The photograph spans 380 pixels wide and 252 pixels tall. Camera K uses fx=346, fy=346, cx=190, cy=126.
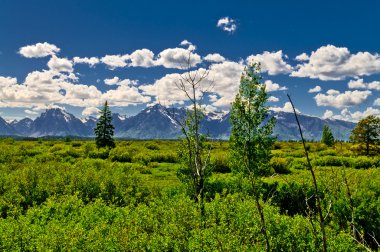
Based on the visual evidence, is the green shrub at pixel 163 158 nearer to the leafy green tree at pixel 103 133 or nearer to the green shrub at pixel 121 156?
the green shrub at pixel 121 156

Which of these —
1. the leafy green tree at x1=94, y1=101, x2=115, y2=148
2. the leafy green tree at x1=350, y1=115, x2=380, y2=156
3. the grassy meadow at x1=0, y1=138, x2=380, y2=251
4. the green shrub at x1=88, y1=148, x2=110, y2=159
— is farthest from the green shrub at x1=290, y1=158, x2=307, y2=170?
the leafy green tree at x1=94, y1=101, x2=115, y2=148

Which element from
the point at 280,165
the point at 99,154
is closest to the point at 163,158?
the point at 99,154

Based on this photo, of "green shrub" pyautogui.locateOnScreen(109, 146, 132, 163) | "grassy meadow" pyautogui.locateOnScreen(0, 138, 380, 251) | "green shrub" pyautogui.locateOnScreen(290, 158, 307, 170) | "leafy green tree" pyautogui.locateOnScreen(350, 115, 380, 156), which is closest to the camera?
"grassy meadow" pyautogui.locateOnScreen(0, 138, 380, 251)

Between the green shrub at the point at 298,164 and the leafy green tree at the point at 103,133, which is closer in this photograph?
the green shrub at the point at 298,164

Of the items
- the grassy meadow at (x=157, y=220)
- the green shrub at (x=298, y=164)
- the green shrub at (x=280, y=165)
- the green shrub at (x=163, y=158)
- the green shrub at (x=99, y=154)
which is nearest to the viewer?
the grassy meadow at (x=157, y=220)

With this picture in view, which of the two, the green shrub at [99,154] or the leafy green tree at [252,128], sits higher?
the leafy green tree at [252,128]

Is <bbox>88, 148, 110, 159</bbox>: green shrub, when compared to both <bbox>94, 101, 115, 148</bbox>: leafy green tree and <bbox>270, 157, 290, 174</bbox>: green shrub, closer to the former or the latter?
<bbox>94, 101, 115, 148</bbox>: leafy green tree

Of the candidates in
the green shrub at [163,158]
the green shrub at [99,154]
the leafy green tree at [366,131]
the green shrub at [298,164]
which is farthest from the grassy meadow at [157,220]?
the leafy green tree at [366,131]

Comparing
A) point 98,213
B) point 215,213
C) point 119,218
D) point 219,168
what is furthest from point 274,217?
point 219,168

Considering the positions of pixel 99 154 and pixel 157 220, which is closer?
pixel 157 220

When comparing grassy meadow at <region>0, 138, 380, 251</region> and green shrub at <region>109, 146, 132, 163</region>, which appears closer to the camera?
grassy meadow at <region>0, 138, 380, 251</region>

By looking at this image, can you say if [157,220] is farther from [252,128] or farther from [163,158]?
[163,158]

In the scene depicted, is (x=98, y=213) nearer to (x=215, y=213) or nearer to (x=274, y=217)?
(x=215, y=213)

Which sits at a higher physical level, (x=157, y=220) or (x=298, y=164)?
(x=298, y=164)
